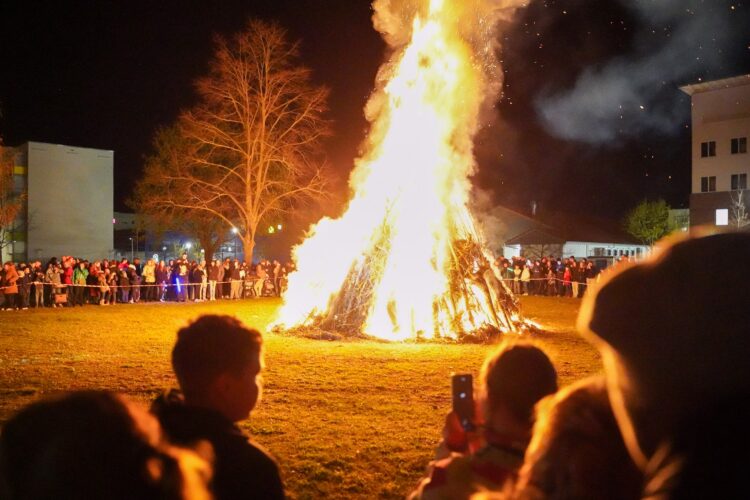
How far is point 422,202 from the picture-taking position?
53.5ft

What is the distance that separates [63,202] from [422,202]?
35.6 m

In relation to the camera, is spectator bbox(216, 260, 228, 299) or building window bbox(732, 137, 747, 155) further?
building window bbox(732, 137, 747, 155)

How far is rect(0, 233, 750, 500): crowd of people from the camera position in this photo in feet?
3.12

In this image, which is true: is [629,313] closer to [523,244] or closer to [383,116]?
[383,116]

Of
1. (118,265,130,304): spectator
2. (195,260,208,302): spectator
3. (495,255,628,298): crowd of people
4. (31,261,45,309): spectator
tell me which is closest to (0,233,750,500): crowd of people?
(31,261,45,309): spectator

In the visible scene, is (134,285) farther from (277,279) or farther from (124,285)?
(277,279)

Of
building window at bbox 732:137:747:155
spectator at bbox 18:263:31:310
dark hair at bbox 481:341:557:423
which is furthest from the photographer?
building window at bbox 732:137:747:155

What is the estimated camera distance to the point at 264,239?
185ft

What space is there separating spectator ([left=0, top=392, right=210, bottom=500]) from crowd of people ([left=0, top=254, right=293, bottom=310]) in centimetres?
2309

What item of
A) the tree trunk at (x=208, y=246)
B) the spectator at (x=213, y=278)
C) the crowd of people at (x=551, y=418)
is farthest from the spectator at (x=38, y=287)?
the crowd of people at (x=551, y=418)

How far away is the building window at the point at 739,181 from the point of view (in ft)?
138

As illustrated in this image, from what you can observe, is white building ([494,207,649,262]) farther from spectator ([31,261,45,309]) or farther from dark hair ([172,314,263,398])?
dark hair ([172,314,263,398])

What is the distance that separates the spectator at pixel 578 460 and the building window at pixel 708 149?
4944 centimetres

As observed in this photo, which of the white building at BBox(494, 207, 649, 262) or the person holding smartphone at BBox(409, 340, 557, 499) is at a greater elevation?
the white building at BBox(494, 207, 649, 262)
